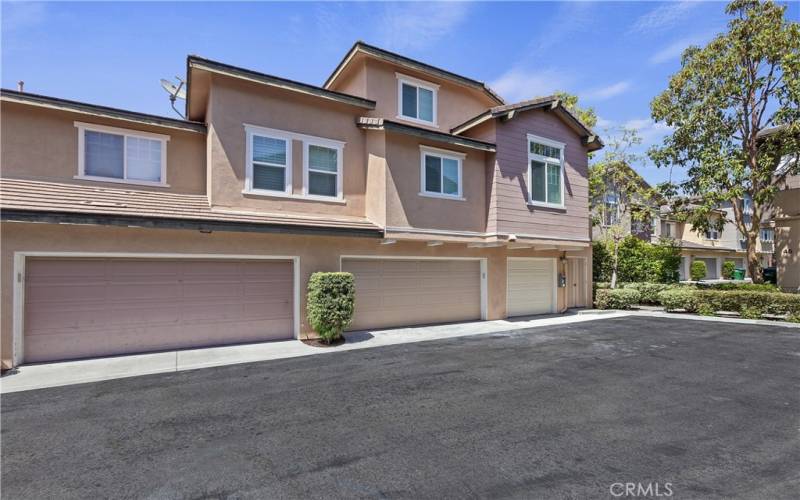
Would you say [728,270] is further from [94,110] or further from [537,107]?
[94,110]

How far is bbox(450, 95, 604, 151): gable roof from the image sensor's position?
12.3 meters

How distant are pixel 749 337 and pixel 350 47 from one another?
48.6 ft

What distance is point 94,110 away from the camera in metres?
9.04

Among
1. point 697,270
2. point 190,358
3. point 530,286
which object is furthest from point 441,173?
point 697,270

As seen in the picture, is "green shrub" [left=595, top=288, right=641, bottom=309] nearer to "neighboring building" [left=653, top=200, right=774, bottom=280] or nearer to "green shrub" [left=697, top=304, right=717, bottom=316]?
"green shrub" [left=697, top=304, right=717, bottom=316]

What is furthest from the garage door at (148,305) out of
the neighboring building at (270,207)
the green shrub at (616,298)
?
the green shrub at (616,298)

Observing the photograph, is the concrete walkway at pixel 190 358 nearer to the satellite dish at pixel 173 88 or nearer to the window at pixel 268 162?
the window at pixel 268 162

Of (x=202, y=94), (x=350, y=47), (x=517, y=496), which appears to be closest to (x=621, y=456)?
(x=517, y=496)

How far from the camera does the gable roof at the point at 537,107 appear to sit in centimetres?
1232

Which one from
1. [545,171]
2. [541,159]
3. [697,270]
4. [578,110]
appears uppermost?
[578,110]

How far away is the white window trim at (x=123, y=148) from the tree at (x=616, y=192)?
1839 centimetres

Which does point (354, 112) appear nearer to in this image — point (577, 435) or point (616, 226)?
point (577, 435)

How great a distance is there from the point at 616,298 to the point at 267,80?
51.1 ft

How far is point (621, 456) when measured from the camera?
3996 millimetres
